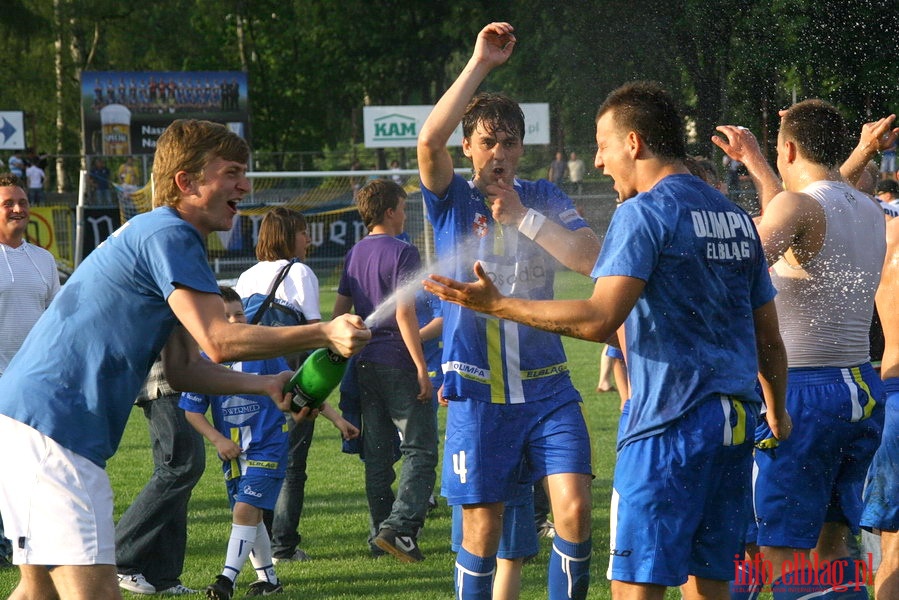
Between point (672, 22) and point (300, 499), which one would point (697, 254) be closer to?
point (300, 499)

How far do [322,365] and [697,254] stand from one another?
4.20 feet

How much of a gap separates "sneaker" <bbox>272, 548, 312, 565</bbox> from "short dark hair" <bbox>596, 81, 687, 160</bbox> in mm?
4102

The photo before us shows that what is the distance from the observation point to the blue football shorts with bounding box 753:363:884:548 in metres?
4.64

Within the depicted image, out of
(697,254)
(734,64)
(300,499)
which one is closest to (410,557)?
(300,499)

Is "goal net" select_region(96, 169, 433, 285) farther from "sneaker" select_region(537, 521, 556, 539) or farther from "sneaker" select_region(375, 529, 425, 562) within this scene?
"sneaker" select_region(375, 529, 425, 562)

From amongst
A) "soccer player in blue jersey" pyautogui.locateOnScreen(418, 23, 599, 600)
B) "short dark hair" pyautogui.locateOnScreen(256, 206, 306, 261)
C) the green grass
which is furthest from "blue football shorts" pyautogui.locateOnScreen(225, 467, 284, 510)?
"soccer player in blue jersey" pyautogui.locateOnScreen(418, 23, 599, 600)

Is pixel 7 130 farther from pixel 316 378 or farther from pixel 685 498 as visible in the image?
pixel 685 498

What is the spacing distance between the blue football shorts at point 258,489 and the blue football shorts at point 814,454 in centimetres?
271

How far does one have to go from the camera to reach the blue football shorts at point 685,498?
3764 mm

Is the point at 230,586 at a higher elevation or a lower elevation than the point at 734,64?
lower

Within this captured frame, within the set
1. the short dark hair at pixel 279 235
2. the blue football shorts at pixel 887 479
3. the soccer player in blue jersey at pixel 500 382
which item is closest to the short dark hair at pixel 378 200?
the short dark hair at pixel 279 235

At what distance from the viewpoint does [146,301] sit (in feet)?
12.7

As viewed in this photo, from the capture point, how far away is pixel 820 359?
188 inches

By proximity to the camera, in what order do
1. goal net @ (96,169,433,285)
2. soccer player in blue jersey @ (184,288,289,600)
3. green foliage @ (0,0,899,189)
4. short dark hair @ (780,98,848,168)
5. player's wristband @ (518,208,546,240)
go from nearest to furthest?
player's wristband @ (518,208,546,240), short dark hair @ (780,98,848,168), soccer player in blue jersey @ (184,288,289,600), goal net @ (96,169,433,285), green foliage @ (0,0,899,189)
